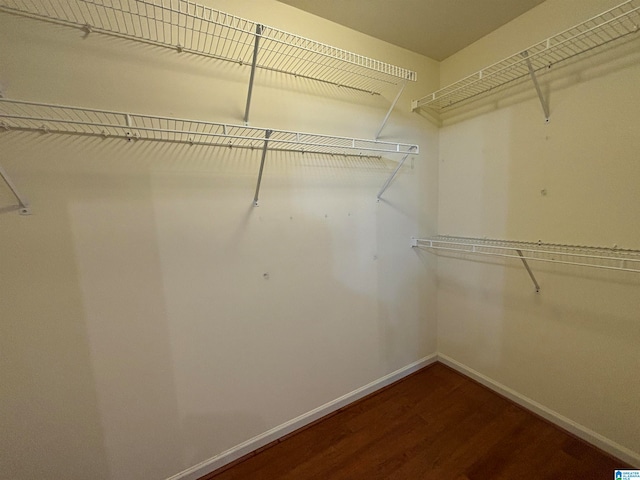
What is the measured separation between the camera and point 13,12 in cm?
89

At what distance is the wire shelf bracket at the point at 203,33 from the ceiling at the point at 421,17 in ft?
0.78

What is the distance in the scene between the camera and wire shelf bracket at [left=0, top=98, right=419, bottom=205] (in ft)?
2.95

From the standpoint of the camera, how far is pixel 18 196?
928 mm

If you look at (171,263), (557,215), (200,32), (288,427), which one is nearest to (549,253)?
(557,215)

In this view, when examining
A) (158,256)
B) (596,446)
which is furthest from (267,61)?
(596,446)

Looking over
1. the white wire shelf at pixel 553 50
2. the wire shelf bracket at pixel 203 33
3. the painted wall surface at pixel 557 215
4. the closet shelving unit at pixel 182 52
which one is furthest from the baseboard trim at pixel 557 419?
the wire shelf bracket at pixel 203 33

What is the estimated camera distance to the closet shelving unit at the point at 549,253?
1188mm

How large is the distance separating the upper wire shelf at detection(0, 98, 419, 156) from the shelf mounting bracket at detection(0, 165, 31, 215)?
0.19 meters

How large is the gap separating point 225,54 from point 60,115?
741mm

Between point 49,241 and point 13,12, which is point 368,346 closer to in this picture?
point 49,241

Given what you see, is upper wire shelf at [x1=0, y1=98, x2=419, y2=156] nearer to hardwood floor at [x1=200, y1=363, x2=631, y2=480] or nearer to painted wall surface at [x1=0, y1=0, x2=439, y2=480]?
painted wall surface at [x1=0, y1=0, x2=439, y2=480]

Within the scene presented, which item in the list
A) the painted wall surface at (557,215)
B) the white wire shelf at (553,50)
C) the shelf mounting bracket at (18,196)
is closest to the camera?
the shelf mounting bracket at (18,196)

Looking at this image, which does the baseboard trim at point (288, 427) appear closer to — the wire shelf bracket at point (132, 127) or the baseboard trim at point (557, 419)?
the baseboard trim at point (557, 419)

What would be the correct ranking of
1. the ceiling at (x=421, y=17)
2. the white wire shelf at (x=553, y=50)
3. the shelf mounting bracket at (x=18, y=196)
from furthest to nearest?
the ceiling at (x=421, y=17), the white wire shelf at (x=553, y=50), the shelf mounting bracket at (x=18, y=196)
